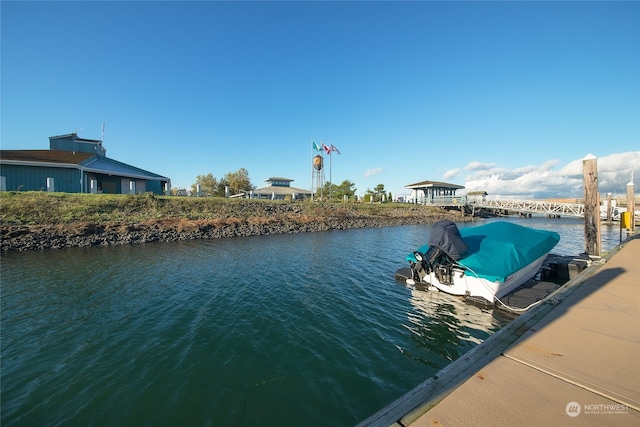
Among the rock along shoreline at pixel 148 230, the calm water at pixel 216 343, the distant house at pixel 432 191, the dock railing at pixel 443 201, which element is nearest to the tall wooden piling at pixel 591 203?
the calm water at pixel 216 343

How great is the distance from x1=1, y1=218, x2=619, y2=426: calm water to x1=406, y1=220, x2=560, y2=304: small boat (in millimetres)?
730

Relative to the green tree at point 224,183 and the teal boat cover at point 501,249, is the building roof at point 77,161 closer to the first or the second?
the green tree at point 224,183

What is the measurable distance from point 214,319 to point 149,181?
3793 centimetres

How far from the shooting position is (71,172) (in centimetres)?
2855

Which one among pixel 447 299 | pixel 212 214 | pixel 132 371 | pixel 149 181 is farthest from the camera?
pixel 149 181

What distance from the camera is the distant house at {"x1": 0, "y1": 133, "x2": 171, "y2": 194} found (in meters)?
26.2

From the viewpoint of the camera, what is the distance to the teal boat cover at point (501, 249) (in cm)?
868

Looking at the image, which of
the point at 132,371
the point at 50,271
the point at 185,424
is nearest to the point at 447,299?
the point at 185,424

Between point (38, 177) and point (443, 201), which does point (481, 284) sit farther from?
point (443, 201)

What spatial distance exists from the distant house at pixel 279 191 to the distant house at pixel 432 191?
2835 centimetres

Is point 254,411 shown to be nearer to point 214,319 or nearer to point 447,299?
point 214,319

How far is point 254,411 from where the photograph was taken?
14.4ft

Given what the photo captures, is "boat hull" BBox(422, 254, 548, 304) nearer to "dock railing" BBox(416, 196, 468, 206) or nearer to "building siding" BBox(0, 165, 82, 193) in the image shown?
"building siding" BBox(0, 165, 82, 193)

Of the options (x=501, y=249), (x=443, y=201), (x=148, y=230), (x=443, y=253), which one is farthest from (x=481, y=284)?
(x=443, y=201)
